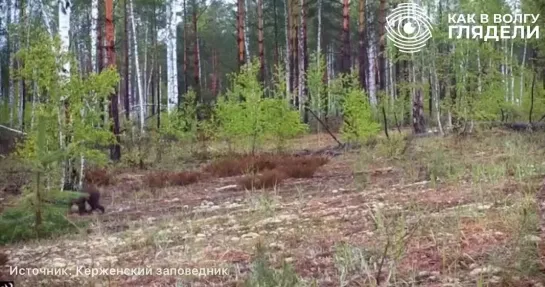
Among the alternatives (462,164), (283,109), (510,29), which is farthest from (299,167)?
(510,29)

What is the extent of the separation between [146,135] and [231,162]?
12.3 ft

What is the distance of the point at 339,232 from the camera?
4680 mm

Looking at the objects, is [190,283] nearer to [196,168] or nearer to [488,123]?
[196,168]

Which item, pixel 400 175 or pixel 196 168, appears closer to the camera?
pixel 400 175

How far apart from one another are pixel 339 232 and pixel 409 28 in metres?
10.2

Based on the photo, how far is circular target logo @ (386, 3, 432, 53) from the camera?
13.3 m

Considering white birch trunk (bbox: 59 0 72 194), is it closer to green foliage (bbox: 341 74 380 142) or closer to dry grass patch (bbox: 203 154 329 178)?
dry grass patch (bbox: 203 154 329 178)

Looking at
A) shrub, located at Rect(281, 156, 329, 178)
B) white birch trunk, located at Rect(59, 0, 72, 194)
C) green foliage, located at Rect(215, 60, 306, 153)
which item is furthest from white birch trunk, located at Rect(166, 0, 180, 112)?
white birch trunk, located at Rect(59, 0, 72, 194)

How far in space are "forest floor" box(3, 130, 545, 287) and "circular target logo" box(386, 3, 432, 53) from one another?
494 centimetres


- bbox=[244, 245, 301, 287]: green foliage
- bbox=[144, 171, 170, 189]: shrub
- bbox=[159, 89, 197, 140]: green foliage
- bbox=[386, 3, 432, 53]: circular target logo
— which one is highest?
bbox=[386, 3, 432, 53]: circular target logo

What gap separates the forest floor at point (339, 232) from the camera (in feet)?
11.3

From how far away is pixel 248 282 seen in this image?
10.7 ft

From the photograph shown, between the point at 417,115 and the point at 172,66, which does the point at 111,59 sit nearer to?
the point at 172,66

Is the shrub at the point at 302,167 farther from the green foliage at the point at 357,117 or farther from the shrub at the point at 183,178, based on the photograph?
the green foliage at the point at 357,117
